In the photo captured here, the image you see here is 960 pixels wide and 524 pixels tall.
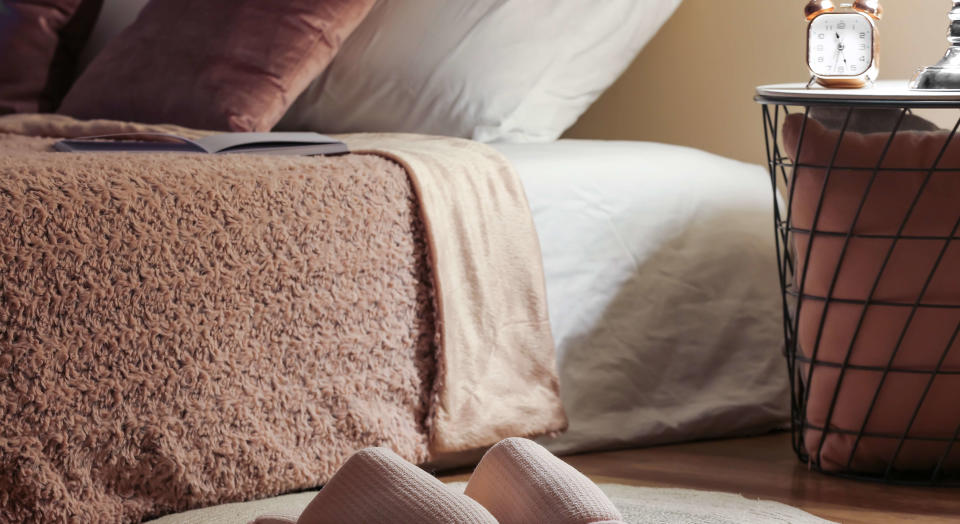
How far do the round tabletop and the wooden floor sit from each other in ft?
1.52

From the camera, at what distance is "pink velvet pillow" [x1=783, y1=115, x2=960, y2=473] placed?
4.20 feet

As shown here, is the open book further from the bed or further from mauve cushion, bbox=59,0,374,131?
mauve cushion, bbox=59,0,374,131

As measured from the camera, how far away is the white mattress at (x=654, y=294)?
1498 millimetres

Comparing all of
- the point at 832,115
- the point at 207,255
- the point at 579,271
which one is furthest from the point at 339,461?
the point at 832,115

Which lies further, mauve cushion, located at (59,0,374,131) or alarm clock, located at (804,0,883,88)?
mauve cushion, located at (59,0,374,131)

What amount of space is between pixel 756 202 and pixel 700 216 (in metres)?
0.12

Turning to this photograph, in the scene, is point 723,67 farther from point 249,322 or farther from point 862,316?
point 249,322

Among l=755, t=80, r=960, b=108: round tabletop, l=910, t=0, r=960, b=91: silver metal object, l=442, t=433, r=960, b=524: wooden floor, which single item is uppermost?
l=910, t=0, r=960, b=91: silver metal object

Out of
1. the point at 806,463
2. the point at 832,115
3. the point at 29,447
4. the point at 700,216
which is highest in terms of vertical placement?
the point at 832,115

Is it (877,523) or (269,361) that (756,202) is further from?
(269,361)

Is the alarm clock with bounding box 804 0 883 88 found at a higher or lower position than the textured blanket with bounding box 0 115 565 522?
higher

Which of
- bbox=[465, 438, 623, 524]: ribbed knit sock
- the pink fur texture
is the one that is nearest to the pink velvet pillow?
the pink fur texture

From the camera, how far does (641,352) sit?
61.1 inches

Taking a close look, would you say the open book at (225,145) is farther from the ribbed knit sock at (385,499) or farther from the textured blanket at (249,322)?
the ribbed knit sock at (385,499)
